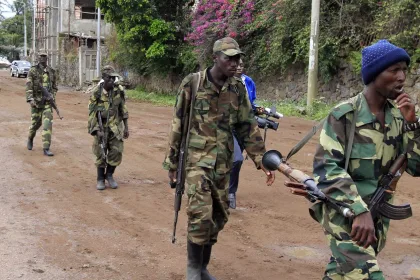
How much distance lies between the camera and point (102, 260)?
203 inches

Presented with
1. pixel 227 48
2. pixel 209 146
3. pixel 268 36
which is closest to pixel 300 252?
pixel 209 146

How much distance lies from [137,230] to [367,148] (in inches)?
141

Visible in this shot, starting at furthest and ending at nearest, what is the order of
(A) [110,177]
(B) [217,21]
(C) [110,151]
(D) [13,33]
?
1. (D) [13,33]
2. (B) [217,21]
3. (A) [110,177]
4. (C) [110,151]

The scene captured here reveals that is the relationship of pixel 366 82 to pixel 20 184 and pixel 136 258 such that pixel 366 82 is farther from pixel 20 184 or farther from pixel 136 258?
pixel 20 184

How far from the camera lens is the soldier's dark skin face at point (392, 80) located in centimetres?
301

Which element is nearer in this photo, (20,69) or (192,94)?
(192,94)

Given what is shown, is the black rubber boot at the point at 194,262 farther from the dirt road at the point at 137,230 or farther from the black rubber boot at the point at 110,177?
the black rubber boot at the point at 110,177

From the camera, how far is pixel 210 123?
14.6ft

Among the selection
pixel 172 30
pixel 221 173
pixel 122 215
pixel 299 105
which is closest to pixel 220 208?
pixel 221 173

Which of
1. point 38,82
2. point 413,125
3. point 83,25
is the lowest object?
point 38,82

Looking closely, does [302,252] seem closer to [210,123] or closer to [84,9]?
[210,123]

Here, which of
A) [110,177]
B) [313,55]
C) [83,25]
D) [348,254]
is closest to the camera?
[348,254]

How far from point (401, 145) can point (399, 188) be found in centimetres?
510

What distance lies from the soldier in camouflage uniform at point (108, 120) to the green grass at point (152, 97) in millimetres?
14800
